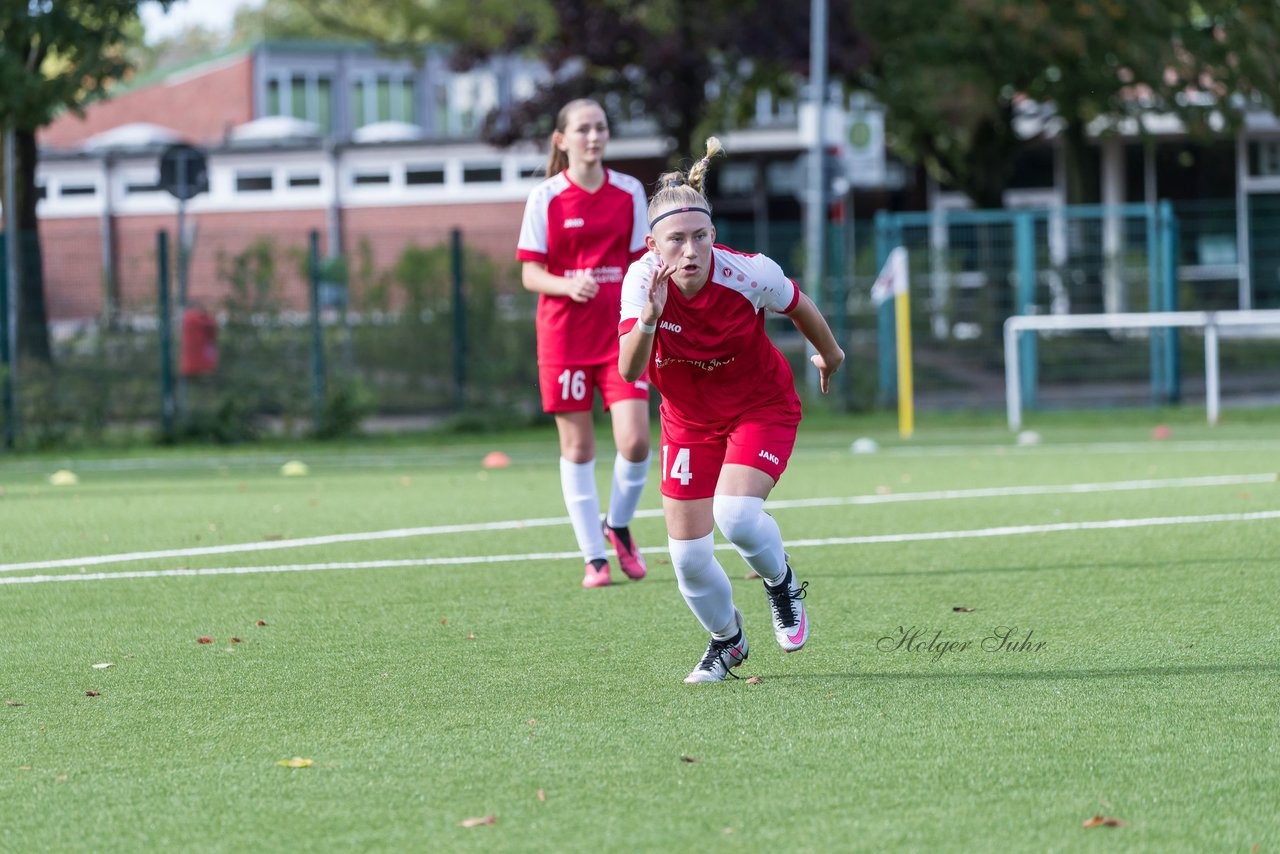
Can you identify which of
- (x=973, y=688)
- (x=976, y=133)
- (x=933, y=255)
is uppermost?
(x=976, y=133)

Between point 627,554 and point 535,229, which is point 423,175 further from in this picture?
point 627,554

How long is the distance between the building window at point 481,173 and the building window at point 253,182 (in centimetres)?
483

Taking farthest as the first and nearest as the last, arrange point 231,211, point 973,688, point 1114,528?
point 231,211 → point 1114,528 → point 973,688

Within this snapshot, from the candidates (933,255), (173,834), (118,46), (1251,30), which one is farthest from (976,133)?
(173,834)

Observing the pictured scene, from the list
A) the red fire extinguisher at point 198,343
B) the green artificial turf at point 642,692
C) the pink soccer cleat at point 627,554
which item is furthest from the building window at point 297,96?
the pink soccer cleat at point 627,554

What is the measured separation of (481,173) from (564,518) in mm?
31913

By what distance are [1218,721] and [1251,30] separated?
22.0 m

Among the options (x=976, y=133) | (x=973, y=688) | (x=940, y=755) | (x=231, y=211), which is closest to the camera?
(x=940, y=755)

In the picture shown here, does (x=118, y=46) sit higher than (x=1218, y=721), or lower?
higher

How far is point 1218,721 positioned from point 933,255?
15.7 meters

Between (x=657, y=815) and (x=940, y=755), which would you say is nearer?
(x=657, y=815)

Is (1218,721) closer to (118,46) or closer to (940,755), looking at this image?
(940,755)

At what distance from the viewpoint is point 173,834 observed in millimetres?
3846

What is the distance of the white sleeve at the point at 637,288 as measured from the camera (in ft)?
17.2
